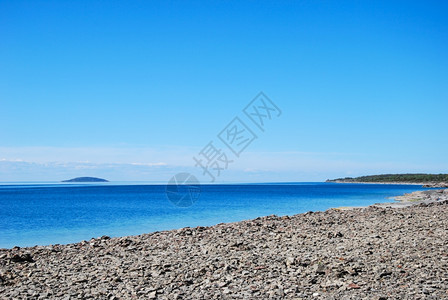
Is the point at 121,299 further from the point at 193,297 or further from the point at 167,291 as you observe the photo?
the point at 193,297

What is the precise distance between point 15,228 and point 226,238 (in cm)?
2482

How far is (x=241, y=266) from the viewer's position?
1055 cm

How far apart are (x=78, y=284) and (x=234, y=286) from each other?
12.4 feet

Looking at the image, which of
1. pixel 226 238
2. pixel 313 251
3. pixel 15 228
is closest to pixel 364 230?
pixel 313 251

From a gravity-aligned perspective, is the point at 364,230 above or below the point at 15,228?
above

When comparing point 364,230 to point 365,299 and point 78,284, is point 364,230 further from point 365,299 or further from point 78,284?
point 78,284

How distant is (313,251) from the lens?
1236 cm

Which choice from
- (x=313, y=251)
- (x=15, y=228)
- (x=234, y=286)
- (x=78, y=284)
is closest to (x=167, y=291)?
(x=234, y=286)

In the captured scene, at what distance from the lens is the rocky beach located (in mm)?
8625

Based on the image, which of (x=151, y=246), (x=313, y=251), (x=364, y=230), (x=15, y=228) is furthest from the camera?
(x=15, y=228)

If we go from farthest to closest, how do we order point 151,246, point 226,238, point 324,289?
point 226,238
point 151,246
point 324,289

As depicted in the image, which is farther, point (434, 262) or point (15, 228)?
point (15, 228)

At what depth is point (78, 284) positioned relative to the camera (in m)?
9.32

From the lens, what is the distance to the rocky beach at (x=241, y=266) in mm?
8625
